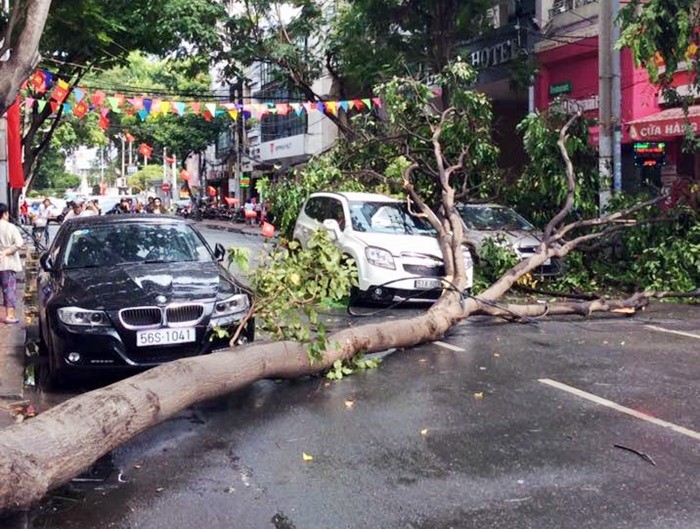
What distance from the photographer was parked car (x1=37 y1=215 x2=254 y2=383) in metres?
6.48

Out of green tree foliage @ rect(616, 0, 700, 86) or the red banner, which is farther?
the red banner

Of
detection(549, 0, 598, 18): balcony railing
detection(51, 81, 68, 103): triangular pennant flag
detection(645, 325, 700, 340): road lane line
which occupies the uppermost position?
detection(549, 0, 598, 18): balcony railing

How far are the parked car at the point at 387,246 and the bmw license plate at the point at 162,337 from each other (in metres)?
3.94

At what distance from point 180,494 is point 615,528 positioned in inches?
94.6

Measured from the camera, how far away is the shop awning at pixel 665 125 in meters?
15.2

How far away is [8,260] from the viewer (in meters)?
10.0

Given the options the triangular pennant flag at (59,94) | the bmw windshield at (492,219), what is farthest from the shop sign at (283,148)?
the bmw windshield at (492,219)

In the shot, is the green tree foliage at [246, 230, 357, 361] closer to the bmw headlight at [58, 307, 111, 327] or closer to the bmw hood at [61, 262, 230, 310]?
the bmw hood at [61, 262, 230, 310]

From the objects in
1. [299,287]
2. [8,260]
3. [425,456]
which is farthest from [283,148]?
[425,456]

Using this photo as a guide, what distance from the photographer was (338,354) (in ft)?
24.0

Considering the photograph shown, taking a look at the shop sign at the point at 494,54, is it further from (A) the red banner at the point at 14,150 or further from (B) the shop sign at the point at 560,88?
(A) the red banner at the point at 14,150

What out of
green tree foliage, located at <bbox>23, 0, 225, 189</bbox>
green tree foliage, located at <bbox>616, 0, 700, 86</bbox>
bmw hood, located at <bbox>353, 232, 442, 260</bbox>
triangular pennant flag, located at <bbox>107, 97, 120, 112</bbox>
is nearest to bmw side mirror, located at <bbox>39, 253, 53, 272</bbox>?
bmw hood, located at <bbox>353, 232, 442, 260</bbox>

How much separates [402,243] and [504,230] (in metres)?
2.44

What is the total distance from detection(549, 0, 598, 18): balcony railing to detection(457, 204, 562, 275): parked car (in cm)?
877
